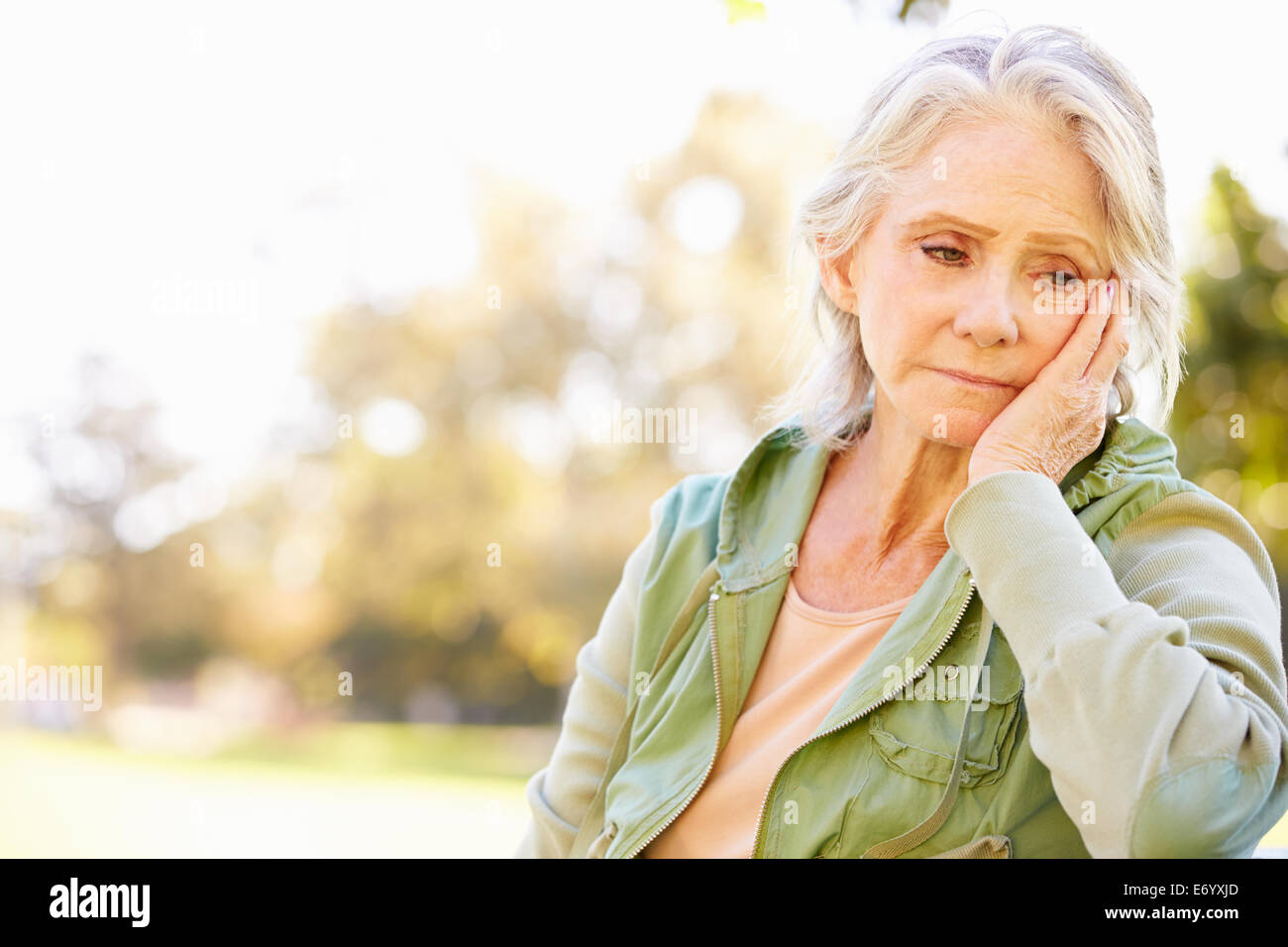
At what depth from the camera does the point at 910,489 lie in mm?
2113

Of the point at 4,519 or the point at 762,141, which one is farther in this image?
the point at 4,519

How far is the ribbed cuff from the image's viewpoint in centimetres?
157

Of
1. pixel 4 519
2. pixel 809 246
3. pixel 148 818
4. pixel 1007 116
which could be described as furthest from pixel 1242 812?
pixel 4 519

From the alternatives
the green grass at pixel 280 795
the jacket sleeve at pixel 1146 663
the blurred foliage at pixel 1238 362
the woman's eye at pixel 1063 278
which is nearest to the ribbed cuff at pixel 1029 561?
the jacket sleeve at pixel 1146 663

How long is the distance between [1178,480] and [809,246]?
82 cm

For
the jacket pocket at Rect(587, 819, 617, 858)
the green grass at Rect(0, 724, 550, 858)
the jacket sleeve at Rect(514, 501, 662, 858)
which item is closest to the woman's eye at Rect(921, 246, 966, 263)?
the jacket sleeve at Rect(514, 501, 662, 858)

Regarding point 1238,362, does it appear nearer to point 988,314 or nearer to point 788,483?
point 788,483

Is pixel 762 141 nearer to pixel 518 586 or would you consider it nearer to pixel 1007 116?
pixel 518 586

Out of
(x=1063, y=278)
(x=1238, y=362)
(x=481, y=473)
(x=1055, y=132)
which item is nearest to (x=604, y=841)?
(x=1063, y=278)

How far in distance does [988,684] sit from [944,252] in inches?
26.7

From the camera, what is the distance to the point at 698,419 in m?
18.1

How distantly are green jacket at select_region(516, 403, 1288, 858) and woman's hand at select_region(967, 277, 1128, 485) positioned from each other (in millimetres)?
60

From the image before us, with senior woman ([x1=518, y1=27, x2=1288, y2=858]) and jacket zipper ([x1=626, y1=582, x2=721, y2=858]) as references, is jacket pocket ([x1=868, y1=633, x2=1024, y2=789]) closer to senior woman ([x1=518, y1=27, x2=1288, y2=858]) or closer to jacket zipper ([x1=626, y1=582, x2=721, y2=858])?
senior woman ([x1=518, y1=27, x2=1288, y2=858])

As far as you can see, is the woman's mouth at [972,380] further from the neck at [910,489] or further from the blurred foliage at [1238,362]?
the blurred foliage at [1238,362]
